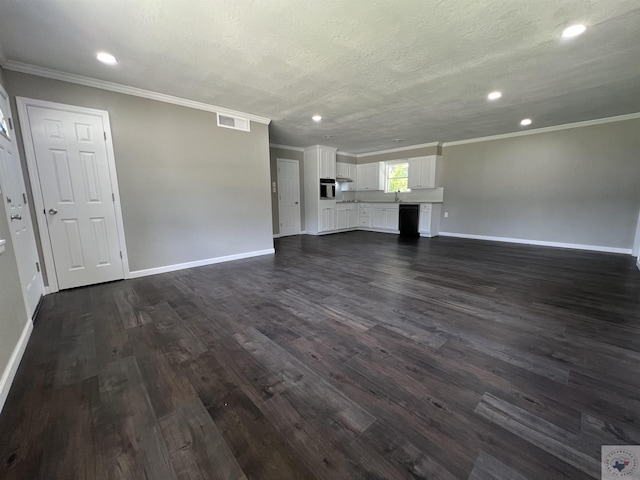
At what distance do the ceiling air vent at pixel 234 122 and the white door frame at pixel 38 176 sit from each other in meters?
1.49

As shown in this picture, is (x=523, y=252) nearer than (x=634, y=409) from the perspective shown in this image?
No

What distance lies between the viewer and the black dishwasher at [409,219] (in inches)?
283

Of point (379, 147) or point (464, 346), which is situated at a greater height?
point (379, 147)

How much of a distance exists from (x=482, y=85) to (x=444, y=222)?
177 inches

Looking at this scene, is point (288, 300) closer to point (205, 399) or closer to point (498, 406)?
point (205, 399)

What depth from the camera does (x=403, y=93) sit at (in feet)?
11.6

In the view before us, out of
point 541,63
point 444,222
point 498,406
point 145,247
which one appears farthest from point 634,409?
point 444,222

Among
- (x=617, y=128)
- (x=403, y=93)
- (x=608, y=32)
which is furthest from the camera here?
(x=617, y=128)

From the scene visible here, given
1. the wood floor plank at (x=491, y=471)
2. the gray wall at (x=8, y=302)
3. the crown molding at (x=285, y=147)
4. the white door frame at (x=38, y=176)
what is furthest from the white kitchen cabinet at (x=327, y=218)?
the wood floor plank at (x=491, y=471)

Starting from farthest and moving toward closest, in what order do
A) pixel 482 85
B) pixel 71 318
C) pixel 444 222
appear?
1. pixel 444 222
2. pixel 482 85
3. pixel 71 318

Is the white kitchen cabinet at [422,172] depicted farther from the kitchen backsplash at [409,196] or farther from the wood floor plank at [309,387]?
the wood floor plank at [309,387]

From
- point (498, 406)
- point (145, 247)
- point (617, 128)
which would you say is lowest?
point (498, 406)

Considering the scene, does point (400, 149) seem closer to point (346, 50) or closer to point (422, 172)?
point (422, 172)

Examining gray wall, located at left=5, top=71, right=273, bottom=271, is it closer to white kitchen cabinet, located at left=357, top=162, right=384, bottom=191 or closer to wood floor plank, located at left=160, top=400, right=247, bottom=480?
wood floor plank, located at left=160, top=400, right=247, bottom=480
